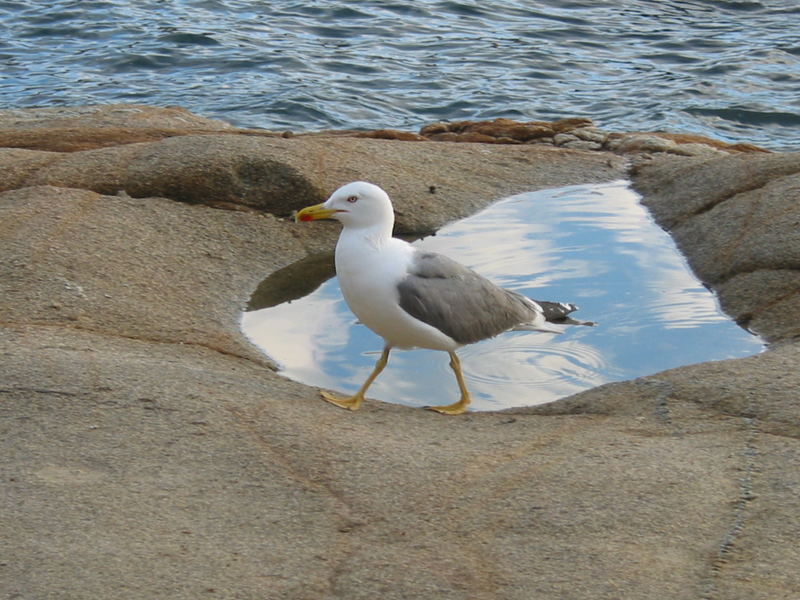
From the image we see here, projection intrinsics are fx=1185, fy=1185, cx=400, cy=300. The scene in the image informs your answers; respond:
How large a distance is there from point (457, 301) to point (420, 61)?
11.1 metres

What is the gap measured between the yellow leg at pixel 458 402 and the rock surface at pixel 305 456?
14 cm

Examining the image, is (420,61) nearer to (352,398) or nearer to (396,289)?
(396,289)

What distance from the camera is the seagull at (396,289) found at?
5547mm

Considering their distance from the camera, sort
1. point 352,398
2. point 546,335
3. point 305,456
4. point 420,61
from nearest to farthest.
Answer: point 305,456, point 352,398, point 546,335, point 420,61

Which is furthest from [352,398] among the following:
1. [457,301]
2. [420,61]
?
[420,61]

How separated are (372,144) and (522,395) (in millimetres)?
3693

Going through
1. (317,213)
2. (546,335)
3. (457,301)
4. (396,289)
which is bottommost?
(546,335)

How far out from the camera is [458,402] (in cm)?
578

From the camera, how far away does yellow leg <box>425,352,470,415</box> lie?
18.5 feet

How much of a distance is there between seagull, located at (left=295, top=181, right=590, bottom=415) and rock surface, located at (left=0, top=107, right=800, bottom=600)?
402mm

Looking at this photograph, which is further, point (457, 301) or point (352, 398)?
point (457, 301)

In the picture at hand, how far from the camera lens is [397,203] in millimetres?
8336

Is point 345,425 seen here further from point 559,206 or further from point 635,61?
point 635,61

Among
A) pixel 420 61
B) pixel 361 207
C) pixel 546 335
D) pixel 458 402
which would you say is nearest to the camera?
pixel 361 207
